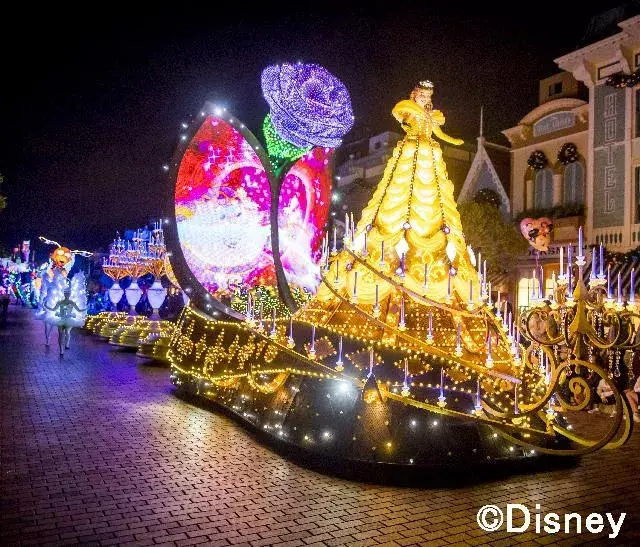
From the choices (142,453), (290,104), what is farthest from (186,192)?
(142,453)

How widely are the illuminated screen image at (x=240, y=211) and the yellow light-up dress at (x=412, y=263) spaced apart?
61.0 inches

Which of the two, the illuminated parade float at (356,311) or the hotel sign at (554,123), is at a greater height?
the hotel sign at (554,123)

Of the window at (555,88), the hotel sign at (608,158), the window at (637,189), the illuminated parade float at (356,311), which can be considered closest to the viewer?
the illuminated parade float at (356,311)

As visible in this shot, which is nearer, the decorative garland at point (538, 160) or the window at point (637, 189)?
the window at point (637, 189)

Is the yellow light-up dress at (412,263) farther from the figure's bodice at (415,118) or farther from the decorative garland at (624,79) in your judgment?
Answer: the decorative garland at (624,79)

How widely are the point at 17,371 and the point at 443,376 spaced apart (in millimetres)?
10565

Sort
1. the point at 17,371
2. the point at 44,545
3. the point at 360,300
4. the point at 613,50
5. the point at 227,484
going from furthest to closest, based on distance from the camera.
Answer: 1. the point at 613,50
2. the point at 17,371
3. the point at 360,300
4. the point at 227,484
5. the point at 44,545

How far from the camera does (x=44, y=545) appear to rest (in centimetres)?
424

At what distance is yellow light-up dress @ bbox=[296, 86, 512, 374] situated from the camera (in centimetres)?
700

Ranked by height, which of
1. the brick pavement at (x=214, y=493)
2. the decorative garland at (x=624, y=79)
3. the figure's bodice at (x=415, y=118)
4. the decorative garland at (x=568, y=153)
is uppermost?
the decorative garland at (x=624, y=79)

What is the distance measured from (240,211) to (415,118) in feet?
10.5

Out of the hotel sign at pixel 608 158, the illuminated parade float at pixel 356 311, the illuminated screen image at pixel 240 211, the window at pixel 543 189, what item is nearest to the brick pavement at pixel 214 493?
the illuminated parade float at pixel 356 311

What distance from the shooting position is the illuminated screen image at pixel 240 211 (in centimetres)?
853

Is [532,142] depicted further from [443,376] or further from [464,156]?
[443,376]
